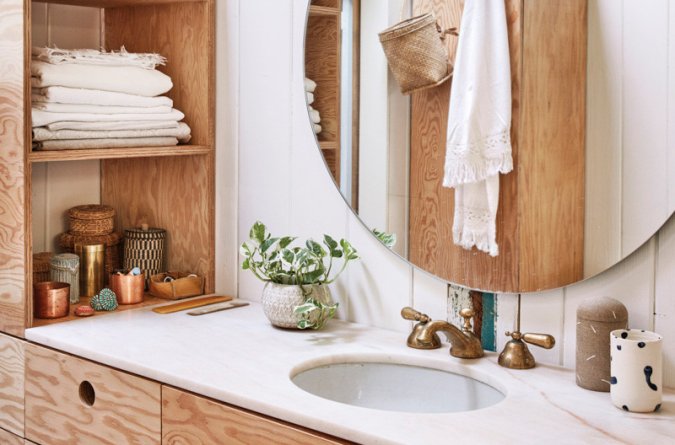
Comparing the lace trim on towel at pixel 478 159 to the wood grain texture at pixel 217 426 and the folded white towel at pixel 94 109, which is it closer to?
the wood grain texture at pixel 217 426

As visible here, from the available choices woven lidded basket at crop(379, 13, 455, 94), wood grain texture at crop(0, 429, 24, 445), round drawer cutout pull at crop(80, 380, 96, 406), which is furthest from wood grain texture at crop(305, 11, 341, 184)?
wood grain texture at crop(0, 429, 24, 445)

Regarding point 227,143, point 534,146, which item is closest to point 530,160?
point 534,146

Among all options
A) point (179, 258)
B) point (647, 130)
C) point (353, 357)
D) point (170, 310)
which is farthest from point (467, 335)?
point (179, 258)

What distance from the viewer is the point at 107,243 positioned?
2443mm

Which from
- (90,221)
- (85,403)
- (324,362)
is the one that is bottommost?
(85,403)

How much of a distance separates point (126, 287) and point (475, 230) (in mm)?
921

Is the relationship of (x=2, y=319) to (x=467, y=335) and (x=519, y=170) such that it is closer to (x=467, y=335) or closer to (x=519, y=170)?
(x=467, y=335)

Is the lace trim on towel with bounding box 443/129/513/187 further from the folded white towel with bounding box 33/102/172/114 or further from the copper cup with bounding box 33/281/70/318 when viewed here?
the copper cup with bounding box 33/281/70/318

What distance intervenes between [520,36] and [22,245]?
1.14 m

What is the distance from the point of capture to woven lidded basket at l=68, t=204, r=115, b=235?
242cm

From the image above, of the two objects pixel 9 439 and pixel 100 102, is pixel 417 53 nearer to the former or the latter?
pixel 100 102

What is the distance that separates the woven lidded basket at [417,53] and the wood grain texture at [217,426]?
29.0 inches

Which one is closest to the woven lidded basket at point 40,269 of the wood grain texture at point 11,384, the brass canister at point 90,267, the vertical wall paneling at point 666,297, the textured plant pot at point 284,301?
the brass canister at point 90,267

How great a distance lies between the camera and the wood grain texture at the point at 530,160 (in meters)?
1.72
